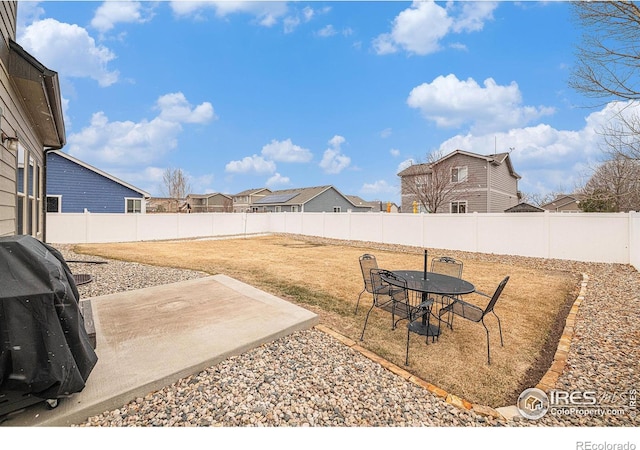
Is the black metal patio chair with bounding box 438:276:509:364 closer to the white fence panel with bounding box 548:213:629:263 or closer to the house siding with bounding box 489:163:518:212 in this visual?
the white fence panel with bounding box 548:213:629:263

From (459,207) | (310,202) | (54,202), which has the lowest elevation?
(54,202)

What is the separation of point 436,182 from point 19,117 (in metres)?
18.4

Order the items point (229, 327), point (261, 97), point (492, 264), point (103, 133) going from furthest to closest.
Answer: point (261, 97), point (103, 133), point (492, 264), point (229, 327)

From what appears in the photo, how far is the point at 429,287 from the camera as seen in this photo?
3.71m

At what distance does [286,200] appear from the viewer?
32906 millimetres

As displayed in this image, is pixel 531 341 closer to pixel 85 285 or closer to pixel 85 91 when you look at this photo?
pixel 85 285

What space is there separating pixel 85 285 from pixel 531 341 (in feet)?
24.5

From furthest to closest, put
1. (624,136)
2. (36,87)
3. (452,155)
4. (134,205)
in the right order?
(452,155) → (134,205) → (624,136) → (36,87)

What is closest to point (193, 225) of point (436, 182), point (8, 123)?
point (8, 123)

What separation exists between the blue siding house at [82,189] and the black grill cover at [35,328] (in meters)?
16.1

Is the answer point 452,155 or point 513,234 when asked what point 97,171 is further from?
point 452,155

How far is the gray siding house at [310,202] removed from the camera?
31203 millimetres

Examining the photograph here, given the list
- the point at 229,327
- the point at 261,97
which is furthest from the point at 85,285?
the point at 261,97

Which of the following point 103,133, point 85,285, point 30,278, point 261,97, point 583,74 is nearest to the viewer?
point 30,278
